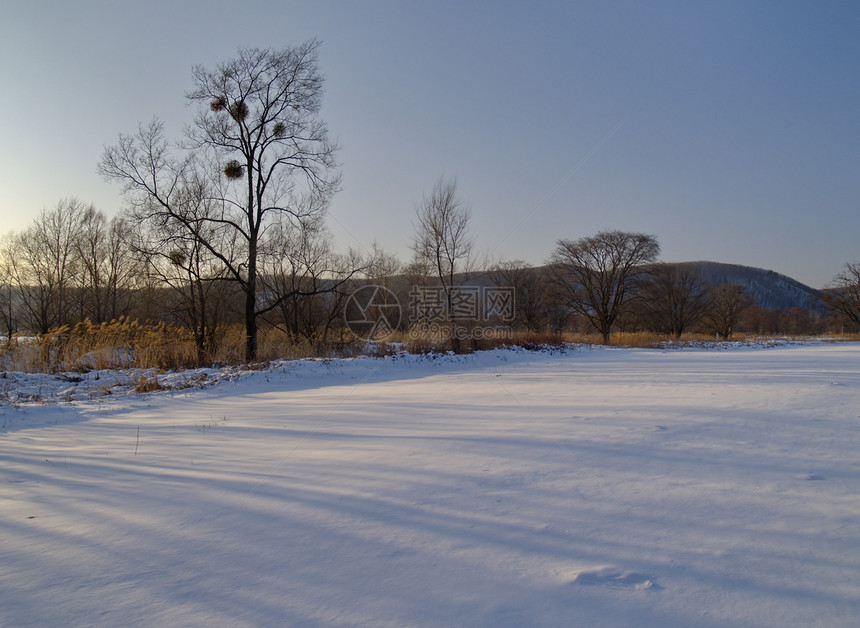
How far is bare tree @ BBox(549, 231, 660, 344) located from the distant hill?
190 feet

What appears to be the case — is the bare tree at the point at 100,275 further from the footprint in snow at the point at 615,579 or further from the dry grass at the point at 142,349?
the footprint in snow at the point at 615,579

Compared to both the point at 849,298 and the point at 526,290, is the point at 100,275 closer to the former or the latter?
the point at 526,290

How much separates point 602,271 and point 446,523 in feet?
125

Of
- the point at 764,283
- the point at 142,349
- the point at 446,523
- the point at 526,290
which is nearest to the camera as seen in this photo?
the point at 446,523

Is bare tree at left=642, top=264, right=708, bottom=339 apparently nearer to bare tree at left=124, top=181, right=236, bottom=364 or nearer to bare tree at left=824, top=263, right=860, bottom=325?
bare tree at left=824, top=263, right=860, bottom=325

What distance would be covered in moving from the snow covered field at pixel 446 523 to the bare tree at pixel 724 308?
49430 millimetres

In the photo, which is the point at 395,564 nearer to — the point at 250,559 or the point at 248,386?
the point at 250,559

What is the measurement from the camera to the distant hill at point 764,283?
85312mm

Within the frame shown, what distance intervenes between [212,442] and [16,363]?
9618 millimetres

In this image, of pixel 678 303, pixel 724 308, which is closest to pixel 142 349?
pixel 678 303

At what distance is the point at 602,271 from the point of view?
37.1 metres

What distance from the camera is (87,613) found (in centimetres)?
163

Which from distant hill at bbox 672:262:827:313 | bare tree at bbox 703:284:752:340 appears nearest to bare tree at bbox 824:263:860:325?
bare tree at bbox 703:284:752:340

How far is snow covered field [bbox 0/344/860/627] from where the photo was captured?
5.31 ft
